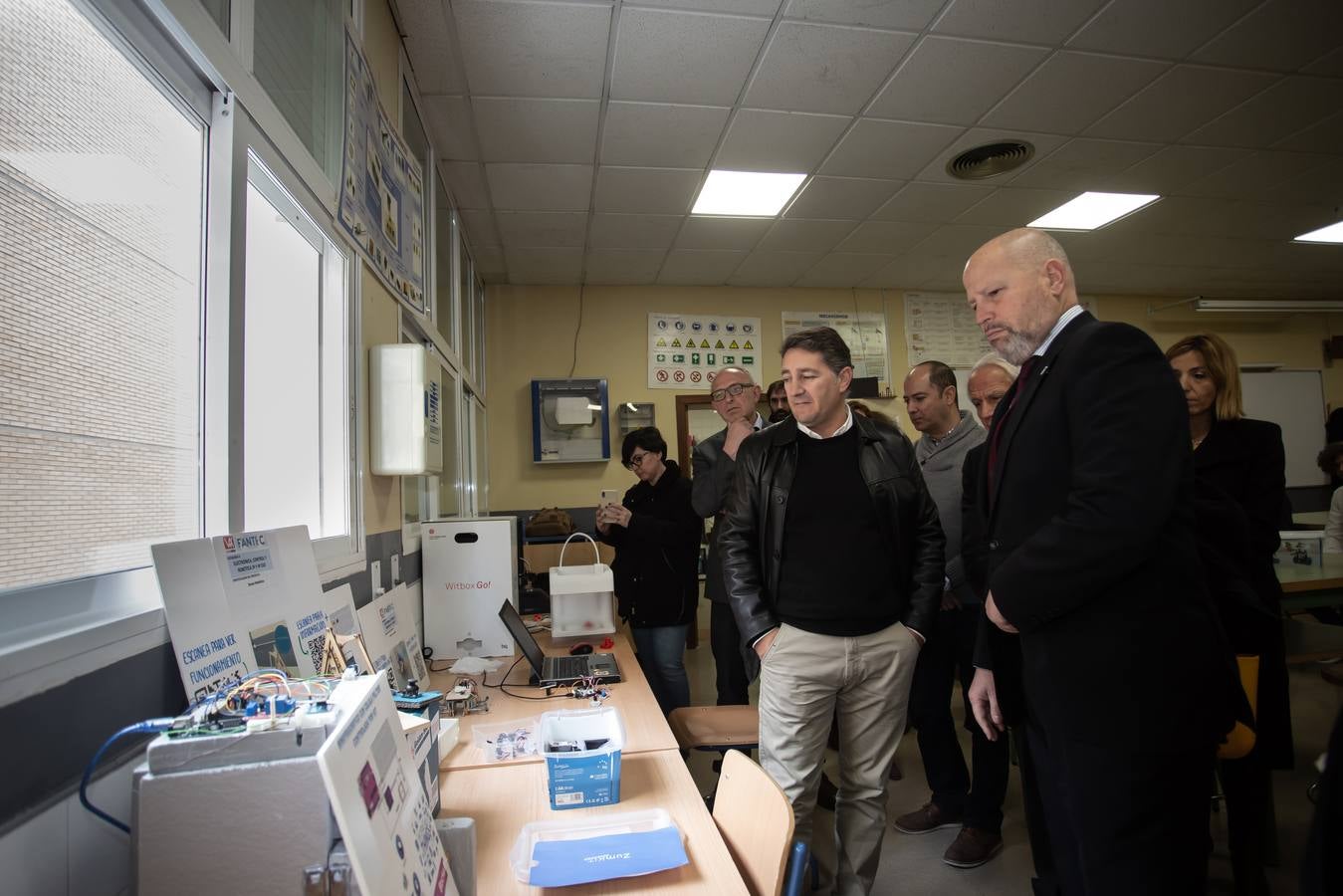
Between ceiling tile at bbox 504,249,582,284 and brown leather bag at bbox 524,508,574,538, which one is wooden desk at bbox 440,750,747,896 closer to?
brown leather bag at bbox 524,508,574,538

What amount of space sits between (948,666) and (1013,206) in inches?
115

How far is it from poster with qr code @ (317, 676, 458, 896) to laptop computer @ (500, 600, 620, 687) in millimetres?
1145

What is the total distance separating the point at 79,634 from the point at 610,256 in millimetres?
4200

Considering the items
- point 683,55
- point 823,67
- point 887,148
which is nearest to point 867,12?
point 823,67

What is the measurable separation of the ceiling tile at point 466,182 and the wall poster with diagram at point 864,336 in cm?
278

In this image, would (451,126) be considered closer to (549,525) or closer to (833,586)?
(549,525)

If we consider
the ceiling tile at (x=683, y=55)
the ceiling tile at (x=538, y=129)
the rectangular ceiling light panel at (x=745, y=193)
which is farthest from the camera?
the rectangular ceiling light panel at (x=745, y=193)

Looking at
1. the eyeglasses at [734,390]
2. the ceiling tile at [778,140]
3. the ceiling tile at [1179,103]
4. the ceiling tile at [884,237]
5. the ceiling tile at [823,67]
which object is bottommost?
the eyeglasses at [734,390]

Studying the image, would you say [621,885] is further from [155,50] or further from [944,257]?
[944,257]

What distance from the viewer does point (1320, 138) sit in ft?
10.7

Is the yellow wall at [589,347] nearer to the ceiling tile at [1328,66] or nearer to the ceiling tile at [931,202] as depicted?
the ceiling tile at [931,202]

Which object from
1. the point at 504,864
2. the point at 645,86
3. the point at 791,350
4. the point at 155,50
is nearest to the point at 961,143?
the point at 645,86

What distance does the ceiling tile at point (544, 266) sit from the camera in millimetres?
4469

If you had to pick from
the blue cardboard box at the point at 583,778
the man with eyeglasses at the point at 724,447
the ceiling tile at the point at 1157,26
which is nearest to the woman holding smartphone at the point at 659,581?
the man with eyeglasses at the point at 724,447
